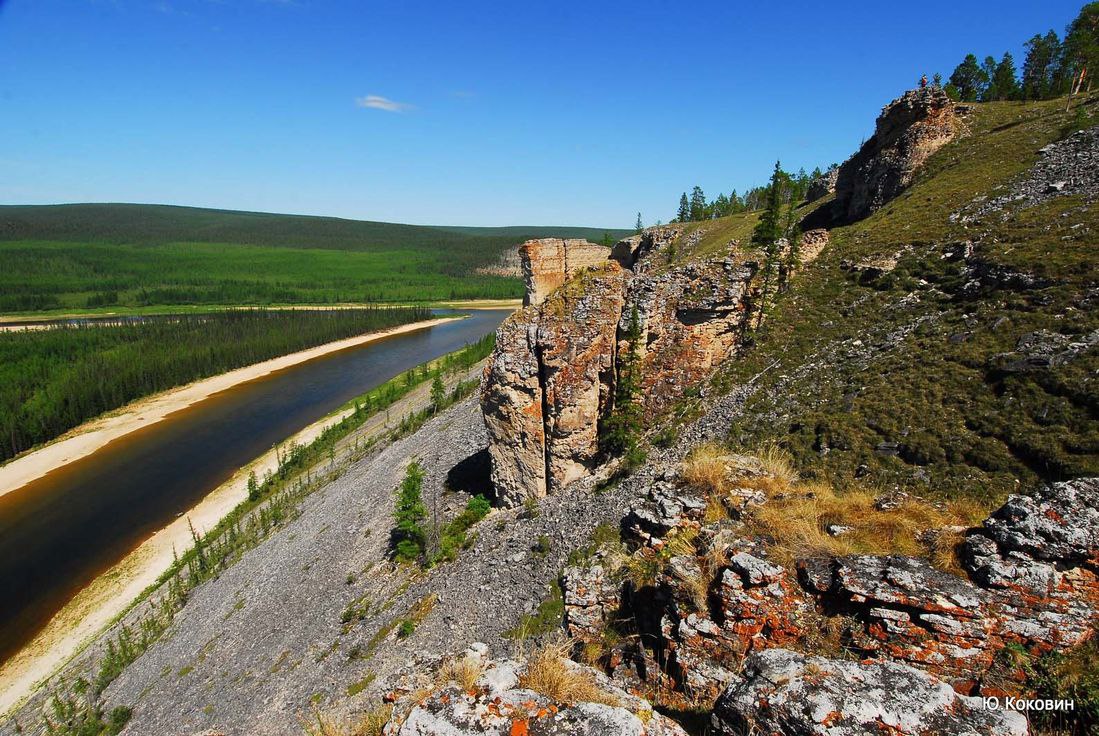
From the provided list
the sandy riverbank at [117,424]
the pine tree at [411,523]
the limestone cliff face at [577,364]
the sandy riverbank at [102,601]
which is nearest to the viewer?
the limestone cliff face at [577,364]

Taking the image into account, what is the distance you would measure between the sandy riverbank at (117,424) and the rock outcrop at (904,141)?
99.1m

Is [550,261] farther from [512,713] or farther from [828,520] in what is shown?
[512,713]

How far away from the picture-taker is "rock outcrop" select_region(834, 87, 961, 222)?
4362 centimetres

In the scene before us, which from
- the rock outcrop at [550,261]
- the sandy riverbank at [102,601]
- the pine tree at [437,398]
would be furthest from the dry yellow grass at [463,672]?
the pine tree at [437,398]

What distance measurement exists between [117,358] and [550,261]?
109882 millimetres

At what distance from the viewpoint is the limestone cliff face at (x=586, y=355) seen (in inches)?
1087

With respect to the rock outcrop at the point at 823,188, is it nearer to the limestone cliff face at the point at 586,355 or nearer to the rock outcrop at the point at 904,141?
the rock outcrop at the point at 904,141

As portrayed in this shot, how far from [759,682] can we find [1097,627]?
21.0 ft

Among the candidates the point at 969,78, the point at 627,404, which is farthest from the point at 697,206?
the point at 627,404

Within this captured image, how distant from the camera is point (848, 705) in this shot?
6453mm

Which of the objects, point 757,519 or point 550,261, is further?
point 550,261

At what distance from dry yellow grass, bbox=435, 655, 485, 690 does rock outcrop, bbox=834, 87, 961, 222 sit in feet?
168

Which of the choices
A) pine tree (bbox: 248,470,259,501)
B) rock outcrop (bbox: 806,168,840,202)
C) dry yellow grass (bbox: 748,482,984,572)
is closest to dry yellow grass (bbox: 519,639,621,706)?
dry yellow grass (bbox: 748,482,984,572)

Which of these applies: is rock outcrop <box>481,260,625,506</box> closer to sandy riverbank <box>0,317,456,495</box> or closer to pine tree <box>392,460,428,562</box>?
pine tree <box>392,460,428,562</box>
